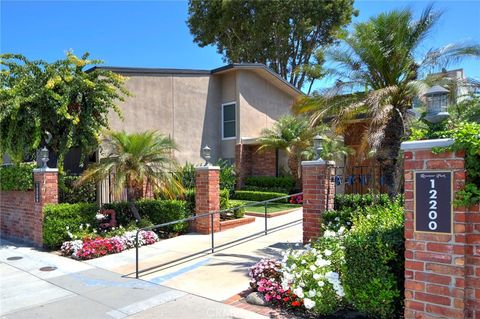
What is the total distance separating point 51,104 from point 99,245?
163 inches

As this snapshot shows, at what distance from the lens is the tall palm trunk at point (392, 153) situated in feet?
27.0

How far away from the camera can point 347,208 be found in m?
8.07

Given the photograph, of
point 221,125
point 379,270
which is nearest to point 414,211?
point 379,270

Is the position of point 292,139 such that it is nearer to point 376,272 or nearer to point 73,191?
point 73,191

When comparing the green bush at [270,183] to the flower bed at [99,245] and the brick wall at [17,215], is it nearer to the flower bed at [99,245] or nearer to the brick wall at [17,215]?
the flower bed at [99,245]

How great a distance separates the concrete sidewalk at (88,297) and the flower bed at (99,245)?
609 millimetres

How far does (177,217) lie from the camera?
1091 cm

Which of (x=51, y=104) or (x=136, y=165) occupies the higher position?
(x=51, y=104)

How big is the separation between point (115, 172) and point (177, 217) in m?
2.07

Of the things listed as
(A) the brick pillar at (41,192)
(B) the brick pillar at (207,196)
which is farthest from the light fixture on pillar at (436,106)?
(A) the brick pillar at (41,192)

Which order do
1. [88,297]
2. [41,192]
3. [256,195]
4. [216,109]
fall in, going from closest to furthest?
[88,297]
[41,192]
[256,195]
[216,109]

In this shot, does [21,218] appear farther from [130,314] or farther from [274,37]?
[274,37]

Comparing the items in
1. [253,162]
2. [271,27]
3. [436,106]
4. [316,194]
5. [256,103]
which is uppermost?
[271,27]

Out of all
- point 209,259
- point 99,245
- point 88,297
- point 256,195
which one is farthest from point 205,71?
point 88,297
